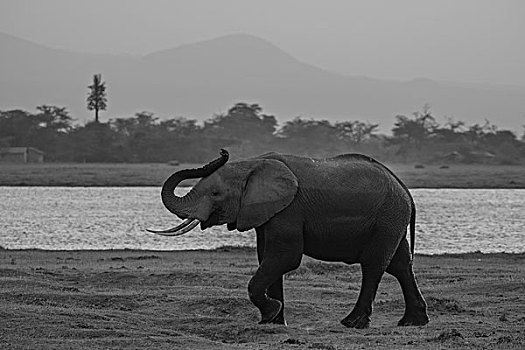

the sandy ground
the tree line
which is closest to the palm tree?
the tree line

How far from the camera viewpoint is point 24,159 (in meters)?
90.9

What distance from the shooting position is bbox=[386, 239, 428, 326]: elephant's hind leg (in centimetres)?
1252

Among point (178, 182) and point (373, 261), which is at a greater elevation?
point (178, 182)

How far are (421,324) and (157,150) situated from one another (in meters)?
86.3

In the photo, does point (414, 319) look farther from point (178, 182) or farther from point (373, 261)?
point (178, 182)

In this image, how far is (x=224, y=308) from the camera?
13141 millimetres

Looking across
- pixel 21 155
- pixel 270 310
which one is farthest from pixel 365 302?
pixel 21 155

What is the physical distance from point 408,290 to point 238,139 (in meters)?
96.3

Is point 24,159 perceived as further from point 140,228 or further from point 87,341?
point 87,341

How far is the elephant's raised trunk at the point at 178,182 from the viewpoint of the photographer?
38.2ft

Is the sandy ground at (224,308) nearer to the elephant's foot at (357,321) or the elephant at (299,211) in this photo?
the elephant's foot at (357,321)

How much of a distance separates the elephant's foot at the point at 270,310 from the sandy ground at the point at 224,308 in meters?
0.27

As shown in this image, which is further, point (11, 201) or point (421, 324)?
point (11, 201)

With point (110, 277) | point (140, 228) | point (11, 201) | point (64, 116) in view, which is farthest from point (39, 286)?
point (64, 116)
